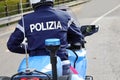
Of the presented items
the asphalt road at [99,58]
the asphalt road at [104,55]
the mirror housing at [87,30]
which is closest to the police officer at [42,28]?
the mirror housing at [87,30]

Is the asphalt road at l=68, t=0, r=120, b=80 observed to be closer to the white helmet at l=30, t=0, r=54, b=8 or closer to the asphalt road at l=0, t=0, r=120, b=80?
the asphalt road at l=0, t=0, r=120, b=80

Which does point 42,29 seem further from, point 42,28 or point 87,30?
point 87,30

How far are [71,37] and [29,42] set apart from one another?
2.40 feet

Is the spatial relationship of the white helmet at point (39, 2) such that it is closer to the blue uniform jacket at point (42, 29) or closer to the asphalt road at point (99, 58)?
the blue uniform jacket at point (42, 29)

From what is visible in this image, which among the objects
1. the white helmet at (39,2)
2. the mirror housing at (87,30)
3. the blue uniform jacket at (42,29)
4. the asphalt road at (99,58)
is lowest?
the asphalt road at (99,58)

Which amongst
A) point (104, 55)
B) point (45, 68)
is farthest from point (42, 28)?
point (104, 55)

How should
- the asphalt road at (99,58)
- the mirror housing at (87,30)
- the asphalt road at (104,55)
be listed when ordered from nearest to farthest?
1. the mirror housing at (87,30)
2. the asphalt road at (104,55)
3. the asphalt road at (99,58)

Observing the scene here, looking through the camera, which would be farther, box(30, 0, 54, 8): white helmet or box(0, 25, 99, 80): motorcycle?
box(30, 0, 54, 8): white helmet

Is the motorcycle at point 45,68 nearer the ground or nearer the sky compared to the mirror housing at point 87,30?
nearer the sky

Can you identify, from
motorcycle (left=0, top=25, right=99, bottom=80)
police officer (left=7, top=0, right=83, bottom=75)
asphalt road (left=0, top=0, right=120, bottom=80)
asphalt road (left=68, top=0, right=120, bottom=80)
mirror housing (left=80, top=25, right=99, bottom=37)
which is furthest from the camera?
asphalt road (left=0, top=0, right=120, bottom=80)

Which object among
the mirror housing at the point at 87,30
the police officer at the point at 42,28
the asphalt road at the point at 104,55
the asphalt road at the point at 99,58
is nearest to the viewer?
the police officer at the point at 42,28

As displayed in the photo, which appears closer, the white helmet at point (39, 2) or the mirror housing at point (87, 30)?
the white helmet at point (39, 2)

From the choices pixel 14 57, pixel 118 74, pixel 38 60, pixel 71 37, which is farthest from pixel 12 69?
pixel 38 60

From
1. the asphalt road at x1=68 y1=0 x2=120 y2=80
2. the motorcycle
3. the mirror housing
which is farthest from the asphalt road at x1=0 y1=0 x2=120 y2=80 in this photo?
the motorcycle
